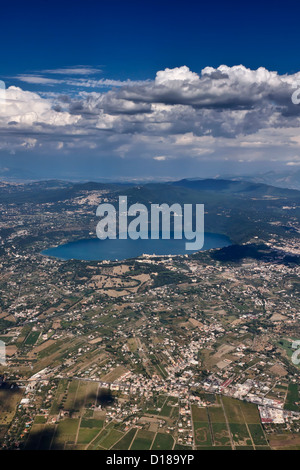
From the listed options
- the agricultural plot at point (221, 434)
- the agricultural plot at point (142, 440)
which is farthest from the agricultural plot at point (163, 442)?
the agricultural plot at point (221, 434)

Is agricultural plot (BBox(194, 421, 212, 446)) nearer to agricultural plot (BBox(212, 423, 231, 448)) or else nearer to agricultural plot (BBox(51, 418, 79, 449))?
agricultural plot (BBox(212, 423, 231, 448))

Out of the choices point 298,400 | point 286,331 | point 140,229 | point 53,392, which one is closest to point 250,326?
point 286,331

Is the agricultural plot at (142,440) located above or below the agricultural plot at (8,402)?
below

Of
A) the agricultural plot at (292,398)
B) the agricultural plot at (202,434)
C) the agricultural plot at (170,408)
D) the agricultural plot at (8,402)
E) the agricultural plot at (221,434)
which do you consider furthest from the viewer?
the agricultural plot at (292,398)

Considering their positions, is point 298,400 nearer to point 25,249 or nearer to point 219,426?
point 219,426

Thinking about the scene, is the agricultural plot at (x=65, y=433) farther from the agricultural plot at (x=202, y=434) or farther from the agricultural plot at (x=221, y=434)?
the agricultural plot at (x=221, y=434)

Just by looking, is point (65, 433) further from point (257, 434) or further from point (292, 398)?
point (292, 398)

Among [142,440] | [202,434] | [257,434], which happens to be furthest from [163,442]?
[257,434]

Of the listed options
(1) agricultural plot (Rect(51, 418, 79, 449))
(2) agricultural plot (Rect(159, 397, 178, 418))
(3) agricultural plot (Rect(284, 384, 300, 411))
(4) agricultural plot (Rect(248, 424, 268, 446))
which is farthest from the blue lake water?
(4) agricultural plot (Rect(248, 424, 268, 446))
